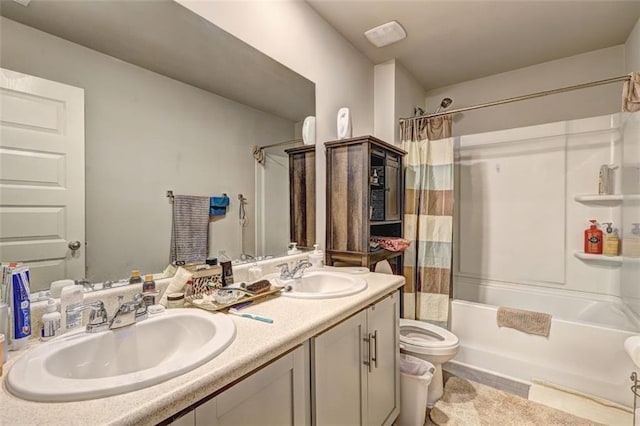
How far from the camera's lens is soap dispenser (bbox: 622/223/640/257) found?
1.98 meters

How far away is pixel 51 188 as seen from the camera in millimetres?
916

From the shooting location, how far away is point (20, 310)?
2.56 feet

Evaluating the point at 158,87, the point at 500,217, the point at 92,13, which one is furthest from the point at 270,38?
the point at 500,217

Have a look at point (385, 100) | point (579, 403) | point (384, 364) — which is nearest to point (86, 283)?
point (384, 364)

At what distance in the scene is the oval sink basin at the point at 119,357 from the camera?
59cm

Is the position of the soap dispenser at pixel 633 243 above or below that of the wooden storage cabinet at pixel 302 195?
below

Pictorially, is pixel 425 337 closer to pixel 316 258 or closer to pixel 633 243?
pixel 316 258

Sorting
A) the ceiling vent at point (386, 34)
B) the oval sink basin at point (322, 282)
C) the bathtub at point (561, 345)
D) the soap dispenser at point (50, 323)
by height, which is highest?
the ceiling vent at point (386, 34)

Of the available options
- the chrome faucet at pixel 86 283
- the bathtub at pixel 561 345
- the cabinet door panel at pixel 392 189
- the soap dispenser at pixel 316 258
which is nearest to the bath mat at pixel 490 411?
the bathtub at pixel 561 345

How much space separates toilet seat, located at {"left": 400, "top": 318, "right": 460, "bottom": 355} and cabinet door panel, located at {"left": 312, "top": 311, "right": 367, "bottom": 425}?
2.12 feet

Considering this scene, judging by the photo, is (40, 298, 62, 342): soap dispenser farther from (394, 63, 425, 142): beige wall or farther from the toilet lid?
(394, 63, 425, 142): beige wall

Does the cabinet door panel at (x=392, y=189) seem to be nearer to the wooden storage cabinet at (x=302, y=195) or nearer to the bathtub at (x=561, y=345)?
the wooden storage cabinet at (x=302, y=195)

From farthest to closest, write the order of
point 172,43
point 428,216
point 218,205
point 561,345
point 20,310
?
1. point 428,216
2. point 561,345
3. point 218,205
4. point 172,43
5. point 20,310

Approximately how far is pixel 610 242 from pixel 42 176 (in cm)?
343
